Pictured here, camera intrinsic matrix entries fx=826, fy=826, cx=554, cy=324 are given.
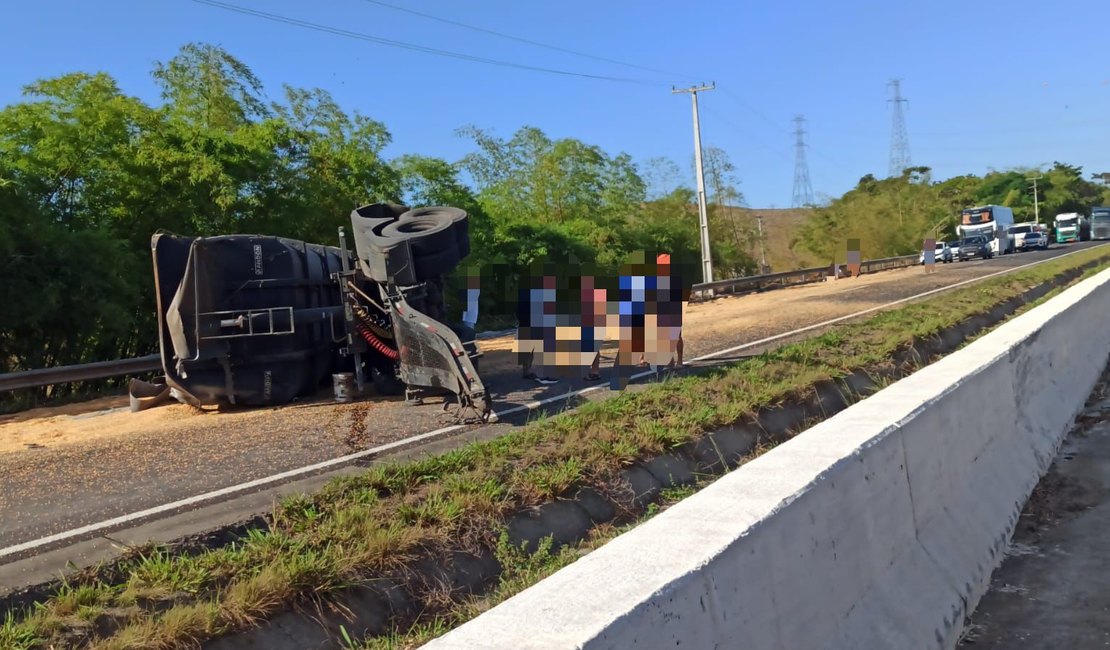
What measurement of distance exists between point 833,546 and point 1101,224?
79.5m

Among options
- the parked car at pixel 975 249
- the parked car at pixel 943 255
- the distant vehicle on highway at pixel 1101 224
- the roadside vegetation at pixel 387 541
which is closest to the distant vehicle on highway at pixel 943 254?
the parked car at pixel 943 255

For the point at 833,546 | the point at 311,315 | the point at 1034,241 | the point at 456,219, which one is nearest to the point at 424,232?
the point at 456,219

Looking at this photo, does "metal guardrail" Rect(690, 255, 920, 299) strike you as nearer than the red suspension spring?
No

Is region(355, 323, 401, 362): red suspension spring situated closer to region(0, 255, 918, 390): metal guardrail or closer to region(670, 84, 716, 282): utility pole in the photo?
region(0, 255, 918, 390): metal guardrail

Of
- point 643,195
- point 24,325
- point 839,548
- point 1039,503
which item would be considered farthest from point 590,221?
point 839,548

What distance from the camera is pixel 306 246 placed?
1066 cm

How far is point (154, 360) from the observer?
12570 millimetres

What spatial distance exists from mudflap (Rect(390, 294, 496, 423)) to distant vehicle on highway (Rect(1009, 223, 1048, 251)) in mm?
62369

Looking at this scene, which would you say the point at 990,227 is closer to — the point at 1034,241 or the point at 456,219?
the point at 1034,241

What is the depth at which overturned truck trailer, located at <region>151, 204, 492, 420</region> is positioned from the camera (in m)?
8.99

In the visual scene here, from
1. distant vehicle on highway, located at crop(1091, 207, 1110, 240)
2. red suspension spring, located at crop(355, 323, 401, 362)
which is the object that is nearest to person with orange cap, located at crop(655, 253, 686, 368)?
red suspension spring, located at crop(355, 323, 401, 362)

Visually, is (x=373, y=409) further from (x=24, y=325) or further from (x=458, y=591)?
(x=24, y=325)

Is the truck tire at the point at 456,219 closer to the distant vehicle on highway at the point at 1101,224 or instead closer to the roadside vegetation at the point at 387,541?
the roadside vegetation at the point at 387,541

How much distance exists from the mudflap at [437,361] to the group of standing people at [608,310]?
1441 mm
